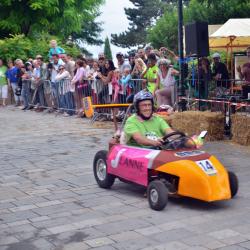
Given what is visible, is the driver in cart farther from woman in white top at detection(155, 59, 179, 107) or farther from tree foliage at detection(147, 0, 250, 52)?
tree foliage at detection(147, 0, 250, 52)

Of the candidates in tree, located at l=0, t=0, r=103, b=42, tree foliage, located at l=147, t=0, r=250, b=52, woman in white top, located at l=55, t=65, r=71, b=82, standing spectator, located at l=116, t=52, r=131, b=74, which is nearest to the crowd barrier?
woman in white top, located at l=55, t=65, r=71, b=82

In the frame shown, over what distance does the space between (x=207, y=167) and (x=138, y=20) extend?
7328 cm

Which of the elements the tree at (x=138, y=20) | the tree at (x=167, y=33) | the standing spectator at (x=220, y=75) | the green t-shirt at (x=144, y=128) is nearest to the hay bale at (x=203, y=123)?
the standing spectator at (x=220, y=75)

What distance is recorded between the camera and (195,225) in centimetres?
580

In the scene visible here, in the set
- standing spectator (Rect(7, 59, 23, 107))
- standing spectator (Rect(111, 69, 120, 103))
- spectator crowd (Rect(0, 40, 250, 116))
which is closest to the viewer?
spectator crowd (Rect(0, 40, 250, 116))

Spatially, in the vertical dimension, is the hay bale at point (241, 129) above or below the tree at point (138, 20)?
below

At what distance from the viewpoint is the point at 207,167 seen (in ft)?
21.0

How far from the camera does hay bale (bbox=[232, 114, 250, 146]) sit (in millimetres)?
10727

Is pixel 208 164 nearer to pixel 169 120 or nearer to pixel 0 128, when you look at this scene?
pixel 169 120

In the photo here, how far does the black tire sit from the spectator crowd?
4249 millimetres

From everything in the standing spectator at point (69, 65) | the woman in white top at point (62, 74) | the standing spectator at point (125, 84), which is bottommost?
the standing spectator at point (125, 84)

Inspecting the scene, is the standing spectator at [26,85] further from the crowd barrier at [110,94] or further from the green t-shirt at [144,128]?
the green t-shirt at [144,128]

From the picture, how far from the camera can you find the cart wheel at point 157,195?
20.7 feet

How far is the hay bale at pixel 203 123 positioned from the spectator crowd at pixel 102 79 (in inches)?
50.9
